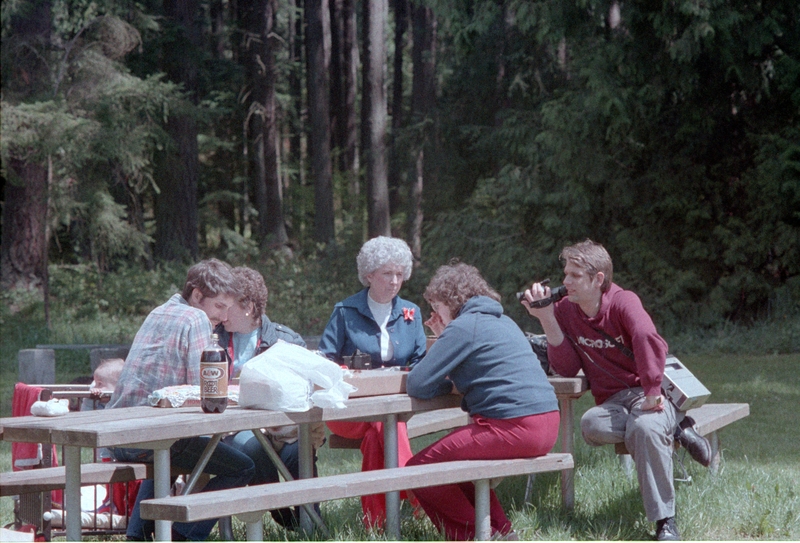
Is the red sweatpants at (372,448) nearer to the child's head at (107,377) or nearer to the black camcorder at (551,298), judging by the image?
the black camcorder at (551,298)

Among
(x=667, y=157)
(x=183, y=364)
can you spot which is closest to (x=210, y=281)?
(x=183, y=364)

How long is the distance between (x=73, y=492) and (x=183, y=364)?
77 centimetres

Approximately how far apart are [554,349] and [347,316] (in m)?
1.21

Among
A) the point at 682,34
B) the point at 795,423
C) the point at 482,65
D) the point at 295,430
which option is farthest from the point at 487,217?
the point at 295,430

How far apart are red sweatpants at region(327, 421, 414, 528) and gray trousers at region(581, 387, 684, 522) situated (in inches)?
37.7

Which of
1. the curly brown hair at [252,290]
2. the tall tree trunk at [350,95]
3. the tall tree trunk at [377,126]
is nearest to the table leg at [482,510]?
the curly brown hair at [252,290]

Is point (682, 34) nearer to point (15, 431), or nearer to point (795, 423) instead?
point (795, 423)

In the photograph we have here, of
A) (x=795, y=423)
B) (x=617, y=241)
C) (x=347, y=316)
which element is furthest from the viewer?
(x=617, y=241)

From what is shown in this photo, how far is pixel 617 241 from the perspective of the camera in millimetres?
16219

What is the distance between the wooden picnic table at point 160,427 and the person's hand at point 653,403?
Result: 103cm

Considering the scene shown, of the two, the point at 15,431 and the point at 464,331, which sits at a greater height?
the point at 464,331

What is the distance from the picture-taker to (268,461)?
5.17m

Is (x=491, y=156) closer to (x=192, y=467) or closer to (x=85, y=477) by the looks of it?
(x=192, y=467)

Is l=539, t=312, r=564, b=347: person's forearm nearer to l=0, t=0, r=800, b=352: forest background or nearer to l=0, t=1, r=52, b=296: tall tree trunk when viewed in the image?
l=0, t=0, r=800, b=352: forest background
